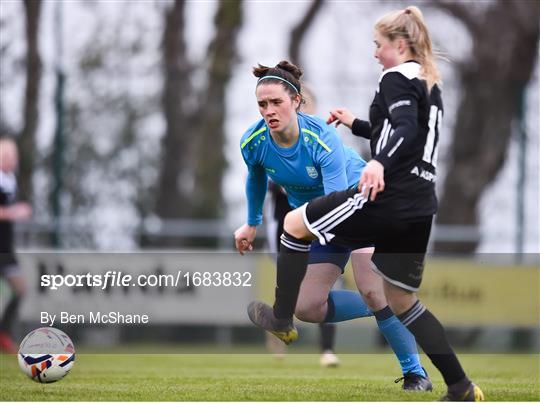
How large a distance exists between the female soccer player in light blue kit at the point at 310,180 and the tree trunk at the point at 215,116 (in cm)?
871

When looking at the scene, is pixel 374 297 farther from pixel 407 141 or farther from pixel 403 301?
pixel 407 141

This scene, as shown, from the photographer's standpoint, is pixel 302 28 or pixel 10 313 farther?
pixel 302 28

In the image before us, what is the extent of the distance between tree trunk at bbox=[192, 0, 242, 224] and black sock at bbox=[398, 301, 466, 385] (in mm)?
10043

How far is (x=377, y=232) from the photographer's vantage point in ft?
18.7

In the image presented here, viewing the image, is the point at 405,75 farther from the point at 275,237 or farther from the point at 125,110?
the point at 125,110

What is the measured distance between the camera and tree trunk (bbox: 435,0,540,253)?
1555cm

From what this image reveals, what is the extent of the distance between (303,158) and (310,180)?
0.62 ft

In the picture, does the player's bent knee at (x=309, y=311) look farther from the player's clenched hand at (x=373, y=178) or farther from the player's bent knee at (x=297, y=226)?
the player's clenched hand at (x=373, y=178)

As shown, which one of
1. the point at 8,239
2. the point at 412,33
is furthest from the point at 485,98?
the point at 412,33

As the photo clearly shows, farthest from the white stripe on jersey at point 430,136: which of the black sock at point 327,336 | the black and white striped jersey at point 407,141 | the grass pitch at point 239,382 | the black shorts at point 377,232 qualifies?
the black sock at point 327,336

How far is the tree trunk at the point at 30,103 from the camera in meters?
15.6

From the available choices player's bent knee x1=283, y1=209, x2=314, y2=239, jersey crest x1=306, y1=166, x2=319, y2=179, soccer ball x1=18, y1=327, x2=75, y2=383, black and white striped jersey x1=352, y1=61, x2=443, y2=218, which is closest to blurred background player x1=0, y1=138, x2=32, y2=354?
soccer ball x1=18, y1=327, x2=75, y2=383

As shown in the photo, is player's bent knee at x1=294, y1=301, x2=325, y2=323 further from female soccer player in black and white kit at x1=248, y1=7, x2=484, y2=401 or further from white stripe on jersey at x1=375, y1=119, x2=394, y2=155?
white stripe on jersey at x1=375, y1=119, x2=394, y2=155

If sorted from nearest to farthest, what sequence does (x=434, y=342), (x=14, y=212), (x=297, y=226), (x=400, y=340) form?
(x=434, y=342), (x=297, y=226), (x=400, y=340), (x=14, y=212)
